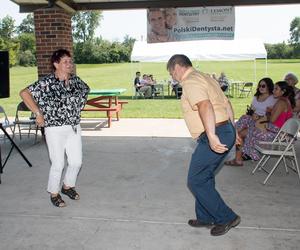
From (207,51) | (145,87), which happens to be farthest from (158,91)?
(207,51)

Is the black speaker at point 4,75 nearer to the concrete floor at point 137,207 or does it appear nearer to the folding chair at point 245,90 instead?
the concrete floor at point 137,207

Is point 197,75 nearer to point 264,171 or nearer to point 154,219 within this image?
point 154,219

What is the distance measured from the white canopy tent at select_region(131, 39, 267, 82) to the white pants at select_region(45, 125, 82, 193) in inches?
559

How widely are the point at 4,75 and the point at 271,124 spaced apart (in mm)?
4053

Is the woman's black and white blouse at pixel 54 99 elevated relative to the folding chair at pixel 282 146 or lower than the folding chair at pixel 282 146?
elevated

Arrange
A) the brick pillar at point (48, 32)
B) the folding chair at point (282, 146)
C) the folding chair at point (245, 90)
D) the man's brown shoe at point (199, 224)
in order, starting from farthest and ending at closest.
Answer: the folding chair at point (245, 90)
the brick pillar at point (48, 32)
the folding chair at point (282, 146)
the man's brown shoe at point (199, 224)

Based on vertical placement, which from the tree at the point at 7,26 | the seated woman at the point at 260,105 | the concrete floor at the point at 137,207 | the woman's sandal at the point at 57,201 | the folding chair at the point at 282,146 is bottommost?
the concrete floor at the point at 137,207

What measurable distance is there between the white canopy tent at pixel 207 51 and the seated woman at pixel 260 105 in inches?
460

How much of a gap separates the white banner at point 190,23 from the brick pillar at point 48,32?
6.54 feet

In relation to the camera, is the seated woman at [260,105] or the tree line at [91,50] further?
the tree line at [91,50]

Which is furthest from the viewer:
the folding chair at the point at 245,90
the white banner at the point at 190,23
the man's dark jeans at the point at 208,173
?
the folding chair at the point at 245,90

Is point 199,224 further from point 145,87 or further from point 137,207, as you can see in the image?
point 145,87

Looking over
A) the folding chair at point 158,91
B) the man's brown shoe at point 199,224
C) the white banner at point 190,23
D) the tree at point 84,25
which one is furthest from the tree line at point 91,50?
the man's brown shoe at point 199,224

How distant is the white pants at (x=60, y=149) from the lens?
4781 millimetres
